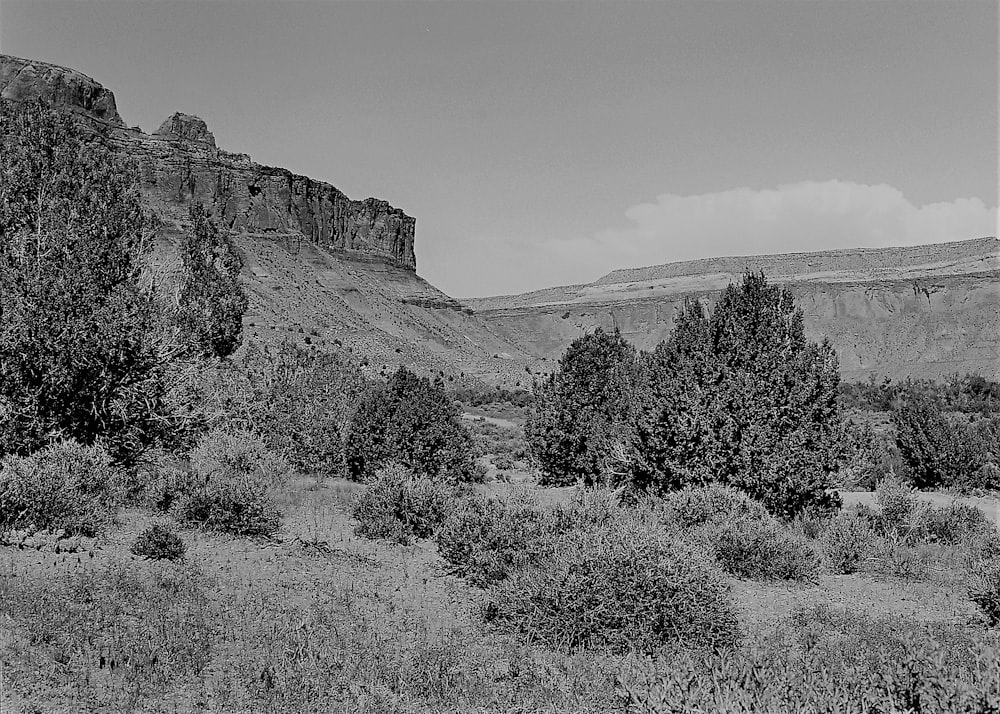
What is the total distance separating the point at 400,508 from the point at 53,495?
17.7 feet

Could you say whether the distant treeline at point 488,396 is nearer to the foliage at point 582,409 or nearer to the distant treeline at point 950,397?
the distant treeline at point 950,397

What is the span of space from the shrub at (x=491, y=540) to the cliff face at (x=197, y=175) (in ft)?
196

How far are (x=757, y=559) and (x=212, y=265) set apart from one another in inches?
1582

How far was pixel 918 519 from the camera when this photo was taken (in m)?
15.6

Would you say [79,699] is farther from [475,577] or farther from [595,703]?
[475,577]

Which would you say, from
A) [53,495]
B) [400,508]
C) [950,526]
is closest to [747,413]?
[950,526]

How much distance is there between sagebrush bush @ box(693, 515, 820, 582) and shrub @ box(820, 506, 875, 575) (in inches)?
14.1

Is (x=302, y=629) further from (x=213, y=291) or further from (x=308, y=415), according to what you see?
(x=213, y=291)

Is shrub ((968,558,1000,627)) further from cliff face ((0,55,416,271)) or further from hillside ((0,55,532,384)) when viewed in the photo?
cliff face ((0,55,416,271))

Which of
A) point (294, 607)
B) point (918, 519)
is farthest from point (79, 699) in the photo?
point (918, 519)

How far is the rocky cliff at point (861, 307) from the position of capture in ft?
273

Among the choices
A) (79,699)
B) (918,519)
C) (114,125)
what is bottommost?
(918,519)

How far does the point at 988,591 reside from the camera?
32.2 feet

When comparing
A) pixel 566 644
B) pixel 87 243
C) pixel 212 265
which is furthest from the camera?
pixel 212 265
